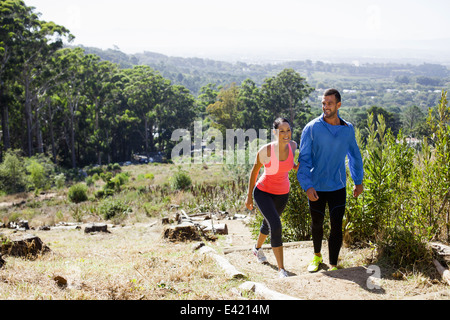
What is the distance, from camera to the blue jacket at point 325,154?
3.27 m

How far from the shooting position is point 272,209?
354 centimetres

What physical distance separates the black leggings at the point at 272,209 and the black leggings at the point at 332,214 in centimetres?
32

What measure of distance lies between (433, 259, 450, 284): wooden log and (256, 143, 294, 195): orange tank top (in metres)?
1.37

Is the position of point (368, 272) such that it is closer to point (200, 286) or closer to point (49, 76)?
point (200, 286)

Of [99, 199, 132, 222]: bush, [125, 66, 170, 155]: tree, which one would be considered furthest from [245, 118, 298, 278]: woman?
[125, 66, 170, 155]: tree

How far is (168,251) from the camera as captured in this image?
187 inches

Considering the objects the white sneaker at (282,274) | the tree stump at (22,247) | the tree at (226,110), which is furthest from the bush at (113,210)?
the tree at (226,110)

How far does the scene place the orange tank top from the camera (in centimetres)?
352

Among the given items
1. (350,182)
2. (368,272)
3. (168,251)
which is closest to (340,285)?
(368,272)

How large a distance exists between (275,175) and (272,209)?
311mm

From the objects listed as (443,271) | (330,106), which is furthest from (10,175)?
(443,271)

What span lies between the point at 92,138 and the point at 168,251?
Result: 3517cm

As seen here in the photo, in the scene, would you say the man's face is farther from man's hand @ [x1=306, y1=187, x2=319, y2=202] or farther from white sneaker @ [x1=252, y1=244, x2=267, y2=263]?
white sneaker @ [x1=252, y1=244, x2=267, y2=263]

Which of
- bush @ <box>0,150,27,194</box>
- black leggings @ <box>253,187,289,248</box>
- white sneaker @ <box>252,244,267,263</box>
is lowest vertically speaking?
bush @ <box>0,150,27,194</box>
